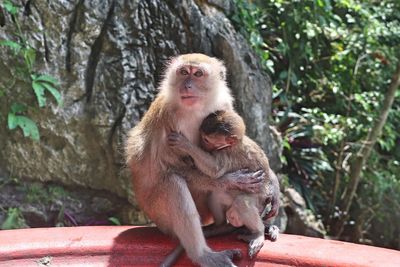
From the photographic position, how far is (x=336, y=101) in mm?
6496

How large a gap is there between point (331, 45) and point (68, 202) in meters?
3.83

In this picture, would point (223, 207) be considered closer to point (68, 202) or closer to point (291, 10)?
point (68, 202)

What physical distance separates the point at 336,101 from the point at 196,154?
427 centimetres

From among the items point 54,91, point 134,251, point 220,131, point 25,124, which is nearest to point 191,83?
point 220,131

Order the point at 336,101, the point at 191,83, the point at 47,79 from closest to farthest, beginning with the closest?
the point at 191,83 → the point at 47,79 → the point at 336,101

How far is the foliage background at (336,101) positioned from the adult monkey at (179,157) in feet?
10.7

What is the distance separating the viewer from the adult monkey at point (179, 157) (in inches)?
93.8

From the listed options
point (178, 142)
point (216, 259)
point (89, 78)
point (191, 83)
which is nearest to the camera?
point (216, 259)

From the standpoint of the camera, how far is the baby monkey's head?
255 centimetres

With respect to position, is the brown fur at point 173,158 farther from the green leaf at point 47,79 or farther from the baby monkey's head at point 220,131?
the green leaf at point 47,79

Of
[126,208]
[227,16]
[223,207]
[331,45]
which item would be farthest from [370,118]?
[223,207]

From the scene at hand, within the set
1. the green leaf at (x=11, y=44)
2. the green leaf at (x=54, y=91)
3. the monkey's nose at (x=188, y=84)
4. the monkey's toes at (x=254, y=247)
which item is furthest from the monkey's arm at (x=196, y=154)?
the green leaf at (x=11, y=44)

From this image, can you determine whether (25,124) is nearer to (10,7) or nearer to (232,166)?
(10,7)

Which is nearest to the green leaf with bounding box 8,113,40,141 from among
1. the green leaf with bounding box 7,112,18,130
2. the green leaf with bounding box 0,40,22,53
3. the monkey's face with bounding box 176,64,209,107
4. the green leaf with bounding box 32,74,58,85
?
the green leaf with bounding box 7,112,18,130
